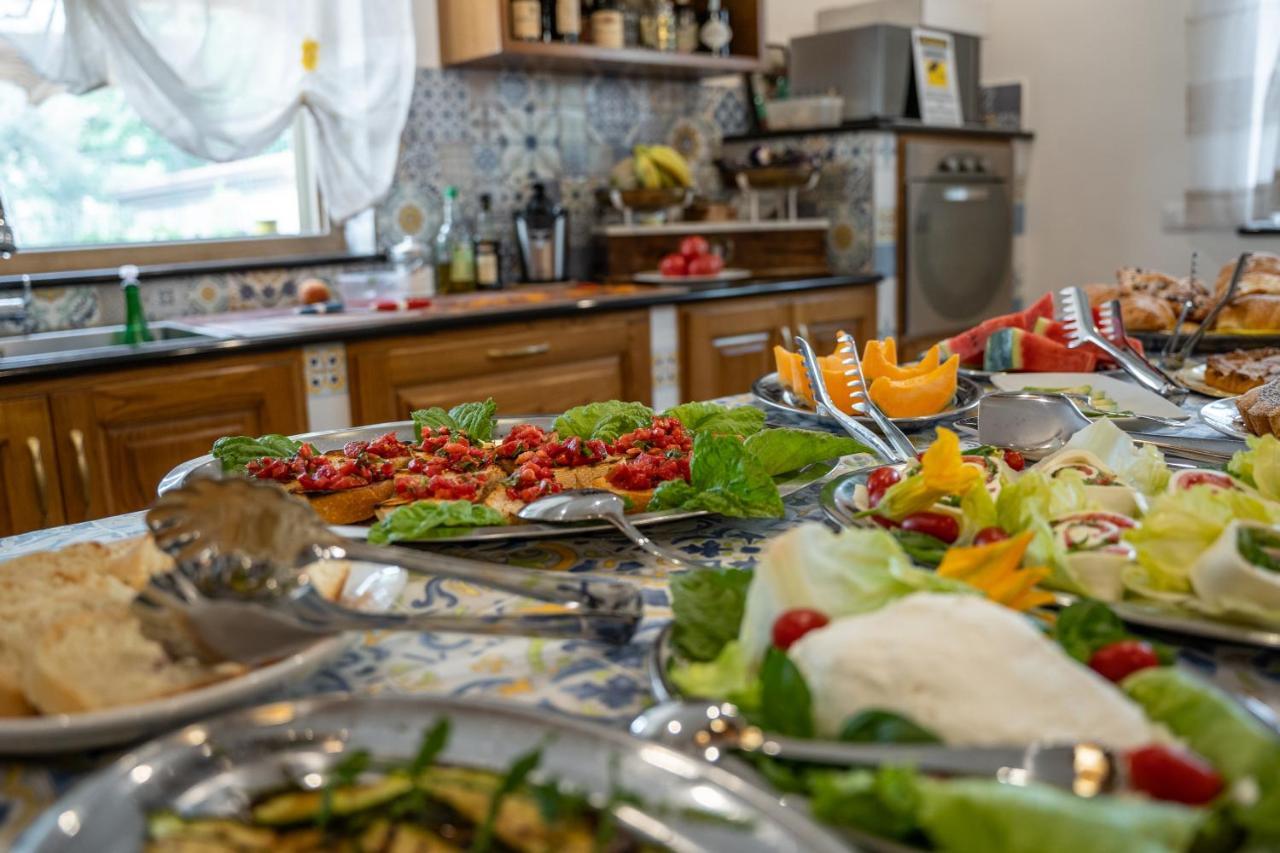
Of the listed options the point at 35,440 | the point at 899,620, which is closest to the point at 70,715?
the point at 899,620

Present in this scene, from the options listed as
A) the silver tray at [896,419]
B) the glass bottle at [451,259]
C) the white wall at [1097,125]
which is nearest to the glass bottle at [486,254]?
the glass bottle at [451,259]

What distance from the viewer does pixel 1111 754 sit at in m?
0.55

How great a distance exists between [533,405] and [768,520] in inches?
83.1

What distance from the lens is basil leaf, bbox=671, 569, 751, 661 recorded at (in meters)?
0.77

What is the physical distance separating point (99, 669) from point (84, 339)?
2.71m

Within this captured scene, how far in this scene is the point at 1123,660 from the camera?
0.68 m

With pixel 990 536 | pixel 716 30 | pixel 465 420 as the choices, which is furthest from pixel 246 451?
pixel 716 30

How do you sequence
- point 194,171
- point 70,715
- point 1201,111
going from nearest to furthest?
point 70,715, point 194,171, point 1201,111

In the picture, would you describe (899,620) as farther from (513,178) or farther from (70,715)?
(513,178)

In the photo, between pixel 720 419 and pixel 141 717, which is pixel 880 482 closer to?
pixel 720 419

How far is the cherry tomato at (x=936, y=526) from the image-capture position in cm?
96

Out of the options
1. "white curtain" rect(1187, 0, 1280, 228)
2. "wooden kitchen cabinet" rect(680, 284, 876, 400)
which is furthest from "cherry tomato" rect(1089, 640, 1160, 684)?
"white curtain" rect(1187, 0, 1280, 228)

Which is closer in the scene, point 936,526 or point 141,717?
point 141,717

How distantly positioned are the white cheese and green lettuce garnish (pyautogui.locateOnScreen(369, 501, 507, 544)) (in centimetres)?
48
